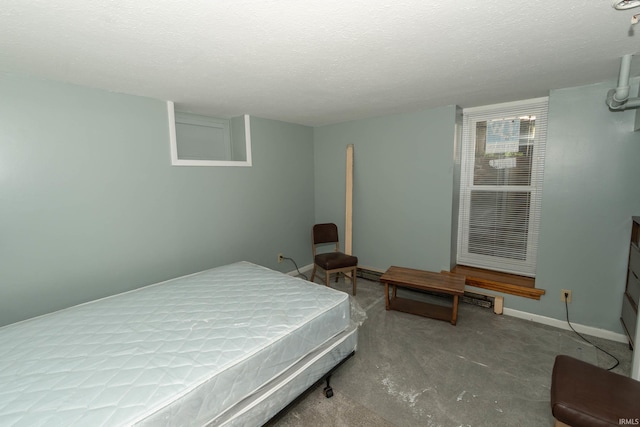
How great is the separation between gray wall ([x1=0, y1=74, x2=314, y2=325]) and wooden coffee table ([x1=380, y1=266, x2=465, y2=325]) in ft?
6.24

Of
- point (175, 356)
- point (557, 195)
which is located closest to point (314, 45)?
point (175, 356)

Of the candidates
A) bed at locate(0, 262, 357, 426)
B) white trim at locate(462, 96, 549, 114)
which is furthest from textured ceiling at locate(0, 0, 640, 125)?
bed at locate(0, 262, 357, 426)

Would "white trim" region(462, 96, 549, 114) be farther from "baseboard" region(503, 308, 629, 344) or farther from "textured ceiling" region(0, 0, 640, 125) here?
"baseboard" region(503, 308, 629, 344)

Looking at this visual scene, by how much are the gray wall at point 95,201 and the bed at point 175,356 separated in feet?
1.41

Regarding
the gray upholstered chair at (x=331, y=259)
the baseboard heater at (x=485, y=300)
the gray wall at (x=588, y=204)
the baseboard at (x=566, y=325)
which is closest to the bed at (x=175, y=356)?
the gray upholstered chair at (x=331, y=259)

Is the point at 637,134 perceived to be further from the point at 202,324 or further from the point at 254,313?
the point at 202,324

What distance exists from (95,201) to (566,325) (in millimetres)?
4451

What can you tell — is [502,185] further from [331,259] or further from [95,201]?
[95,201]

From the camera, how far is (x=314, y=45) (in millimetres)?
1546

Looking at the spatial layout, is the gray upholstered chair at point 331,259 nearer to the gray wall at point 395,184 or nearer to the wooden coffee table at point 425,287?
the gray wall at point 395,184

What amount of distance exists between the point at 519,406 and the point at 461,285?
45.0 inches

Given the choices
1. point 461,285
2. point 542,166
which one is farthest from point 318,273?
point 542,166

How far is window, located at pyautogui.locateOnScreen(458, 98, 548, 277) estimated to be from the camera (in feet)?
9.59

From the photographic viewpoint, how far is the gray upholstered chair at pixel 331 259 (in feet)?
11.1
